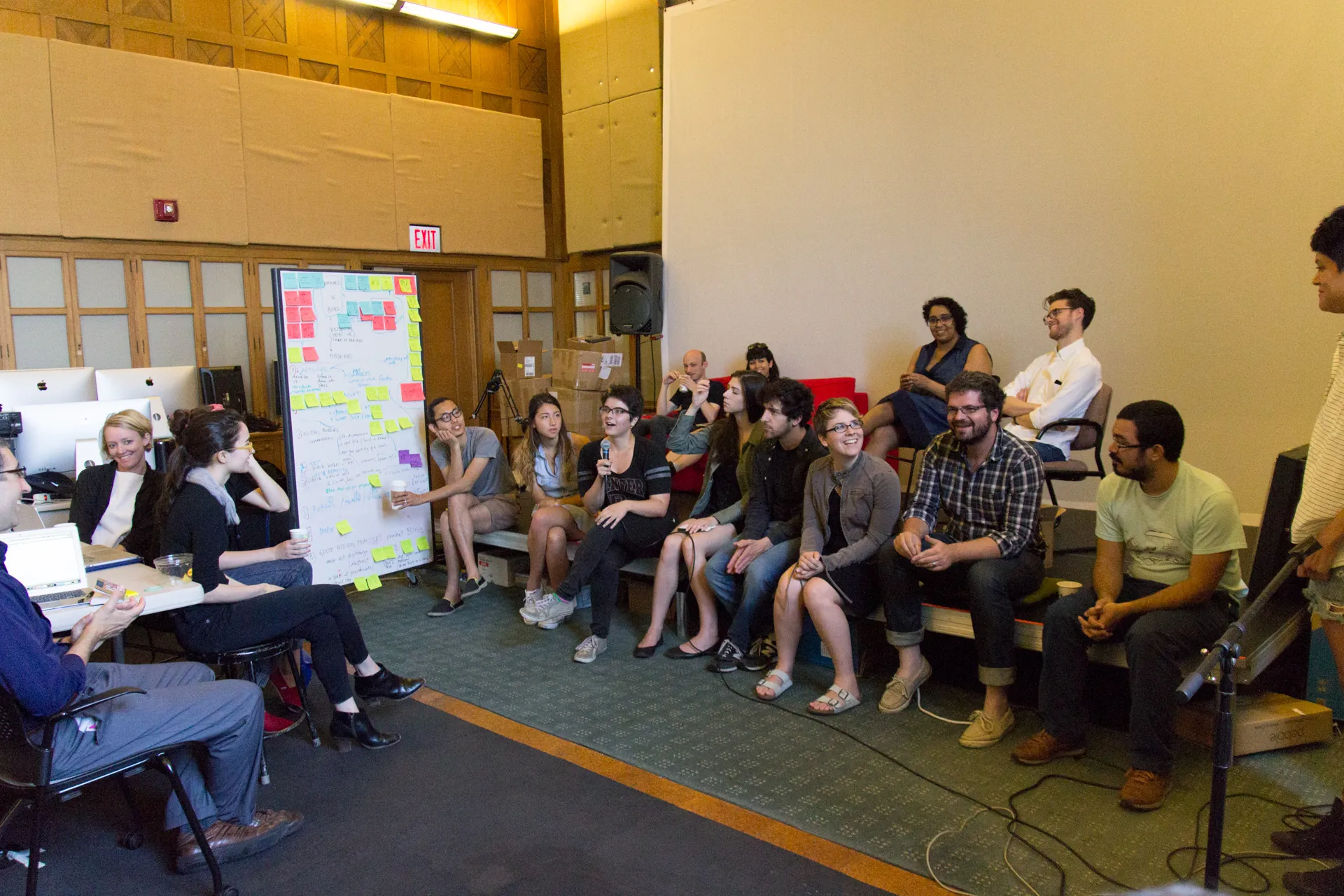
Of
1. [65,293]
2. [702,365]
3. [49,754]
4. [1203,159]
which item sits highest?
[1203,159]

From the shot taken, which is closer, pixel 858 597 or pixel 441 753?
pixel 441 753

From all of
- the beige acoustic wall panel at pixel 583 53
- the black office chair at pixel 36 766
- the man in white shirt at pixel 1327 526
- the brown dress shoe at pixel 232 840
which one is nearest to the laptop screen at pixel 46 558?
the black office chair at pixel 36 766

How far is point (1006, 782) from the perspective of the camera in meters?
2.83

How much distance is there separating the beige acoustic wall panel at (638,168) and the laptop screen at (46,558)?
17.2ft

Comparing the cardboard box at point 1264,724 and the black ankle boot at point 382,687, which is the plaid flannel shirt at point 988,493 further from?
the black ankle boot at point 382,687

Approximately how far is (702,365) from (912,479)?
1.64 meters

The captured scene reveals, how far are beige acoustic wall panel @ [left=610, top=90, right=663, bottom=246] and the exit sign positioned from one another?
1402 millimetres

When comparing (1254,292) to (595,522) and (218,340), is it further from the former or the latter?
(218,340)

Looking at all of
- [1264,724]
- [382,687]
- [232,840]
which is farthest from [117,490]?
[1264,724]

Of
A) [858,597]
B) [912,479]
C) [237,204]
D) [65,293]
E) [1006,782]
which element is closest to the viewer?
[1006,782]

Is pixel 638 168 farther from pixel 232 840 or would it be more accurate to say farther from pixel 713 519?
pixel 232 840

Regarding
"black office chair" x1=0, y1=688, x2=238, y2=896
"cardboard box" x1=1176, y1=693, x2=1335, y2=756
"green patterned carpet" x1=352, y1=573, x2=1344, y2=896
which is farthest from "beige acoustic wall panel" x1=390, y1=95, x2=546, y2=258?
"cardboard box" x1=1176, y1=693, x2=1335, y2=756

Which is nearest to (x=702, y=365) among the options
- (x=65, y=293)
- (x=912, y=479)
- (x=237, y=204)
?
(x=912, y=479)

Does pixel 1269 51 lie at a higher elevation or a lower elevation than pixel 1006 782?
higher
